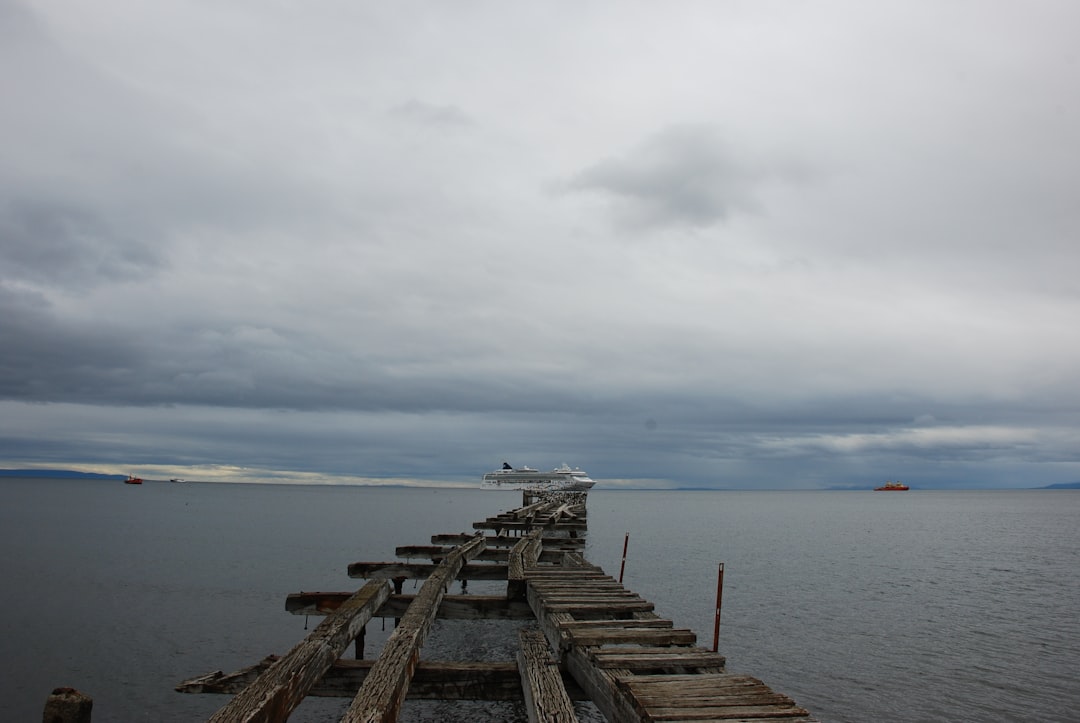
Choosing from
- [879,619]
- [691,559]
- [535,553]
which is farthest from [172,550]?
[879,619]

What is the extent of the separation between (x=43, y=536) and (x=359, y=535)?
88.9 ft

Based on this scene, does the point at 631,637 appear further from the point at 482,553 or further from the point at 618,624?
the point at 482,553

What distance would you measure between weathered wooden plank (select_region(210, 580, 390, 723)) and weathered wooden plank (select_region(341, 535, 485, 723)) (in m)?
0.62

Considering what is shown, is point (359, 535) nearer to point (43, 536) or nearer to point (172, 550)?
point (172, 550)

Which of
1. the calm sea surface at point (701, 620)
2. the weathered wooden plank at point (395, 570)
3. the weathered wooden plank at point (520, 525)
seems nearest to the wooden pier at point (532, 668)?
the weathered wooden plank at point (395, 570)

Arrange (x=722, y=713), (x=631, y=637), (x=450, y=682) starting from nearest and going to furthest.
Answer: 1. (x=722, y=713)
2. (x=450, y=682)
3. (x=631, y=637)

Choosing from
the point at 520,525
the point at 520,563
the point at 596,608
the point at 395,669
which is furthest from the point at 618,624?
the point at 520,525

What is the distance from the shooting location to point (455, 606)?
38.1ft

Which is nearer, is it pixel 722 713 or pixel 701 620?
pixel 722 713

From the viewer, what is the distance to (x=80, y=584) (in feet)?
110

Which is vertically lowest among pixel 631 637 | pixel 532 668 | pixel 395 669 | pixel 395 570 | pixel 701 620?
pixel 701 620

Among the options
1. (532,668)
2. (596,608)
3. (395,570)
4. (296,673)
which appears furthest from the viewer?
(395,570)

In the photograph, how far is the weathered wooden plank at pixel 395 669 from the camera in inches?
237

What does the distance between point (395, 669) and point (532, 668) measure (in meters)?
1.57
